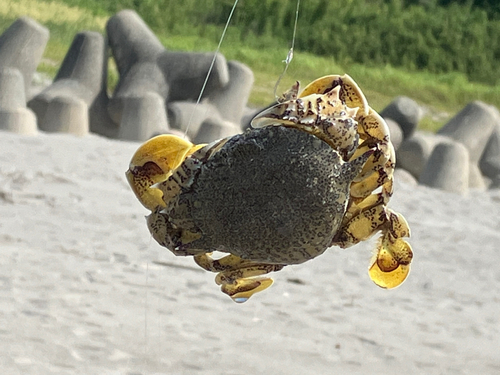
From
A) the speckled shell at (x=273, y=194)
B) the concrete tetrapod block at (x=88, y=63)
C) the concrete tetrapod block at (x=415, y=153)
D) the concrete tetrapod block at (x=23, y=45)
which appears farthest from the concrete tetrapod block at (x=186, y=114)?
the speckled shell at (x=273, y=194)

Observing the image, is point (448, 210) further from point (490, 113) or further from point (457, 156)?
point (490, 113)

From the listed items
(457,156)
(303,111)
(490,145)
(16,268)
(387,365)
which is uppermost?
(303,111)

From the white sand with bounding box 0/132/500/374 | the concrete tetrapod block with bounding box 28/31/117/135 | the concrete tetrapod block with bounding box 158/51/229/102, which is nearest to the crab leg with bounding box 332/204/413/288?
the white sand with bounding box 0/132/500/374

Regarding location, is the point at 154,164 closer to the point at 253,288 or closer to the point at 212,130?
the point at 253,288

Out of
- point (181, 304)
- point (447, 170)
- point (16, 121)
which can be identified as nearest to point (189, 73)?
point (16, 121)

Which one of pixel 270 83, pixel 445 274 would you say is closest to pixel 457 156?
pixel 270 83

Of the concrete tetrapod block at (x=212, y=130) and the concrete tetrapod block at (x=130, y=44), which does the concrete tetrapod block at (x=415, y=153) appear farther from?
the concrete tetrapod block at (x=130, y=44)
